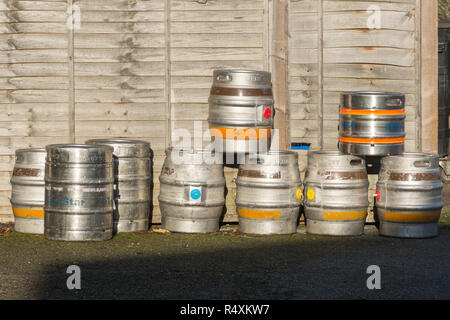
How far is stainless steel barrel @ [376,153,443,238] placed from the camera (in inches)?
350

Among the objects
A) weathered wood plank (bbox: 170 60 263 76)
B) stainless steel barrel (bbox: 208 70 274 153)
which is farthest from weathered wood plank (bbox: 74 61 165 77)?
stainless steel barrel (bbox: 208 70 274 153)

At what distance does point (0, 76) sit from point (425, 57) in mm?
5162

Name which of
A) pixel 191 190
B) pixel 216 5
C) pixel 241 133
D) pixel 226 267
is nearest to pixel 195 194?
pixel 191 190

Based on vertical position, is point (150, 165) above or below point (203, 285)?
above

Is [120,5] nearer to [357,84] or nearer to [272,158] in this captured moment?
[272,158]

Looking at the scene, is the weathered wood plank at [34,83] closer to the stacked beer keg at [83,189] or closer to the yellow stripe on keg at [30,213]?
the stacked beer keg at [83,189]

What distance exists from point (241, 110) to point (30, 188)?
2.49 metres

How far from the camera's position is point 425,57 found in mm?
10008

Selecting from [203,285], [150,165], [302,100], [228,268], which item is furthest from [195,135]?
[203,285]

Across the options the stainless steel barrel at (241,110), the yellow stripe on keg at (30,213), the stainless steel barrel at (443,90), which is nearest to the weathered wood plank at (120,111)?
the stainless steel barrel at (241,110)

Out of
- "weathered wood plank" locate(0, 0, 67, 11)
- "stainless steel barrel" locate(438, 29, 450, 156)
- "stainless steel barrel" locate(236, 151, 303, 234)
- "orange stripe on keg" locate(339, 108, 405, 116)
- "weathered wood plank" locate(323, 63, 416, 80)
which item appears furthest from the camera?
"stainless steel barrel" locate(438, 29, 450, 156)

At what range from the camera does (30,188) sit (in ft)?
29.7

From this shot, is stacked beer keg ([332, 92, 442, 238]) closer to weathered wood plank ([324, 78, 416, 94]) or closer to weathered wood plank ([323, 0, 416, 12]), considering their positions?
weathered wood plank ([324, 78, 416, 94])

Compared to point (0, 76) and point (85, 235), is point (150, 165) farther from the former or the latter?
point (0, 76)
